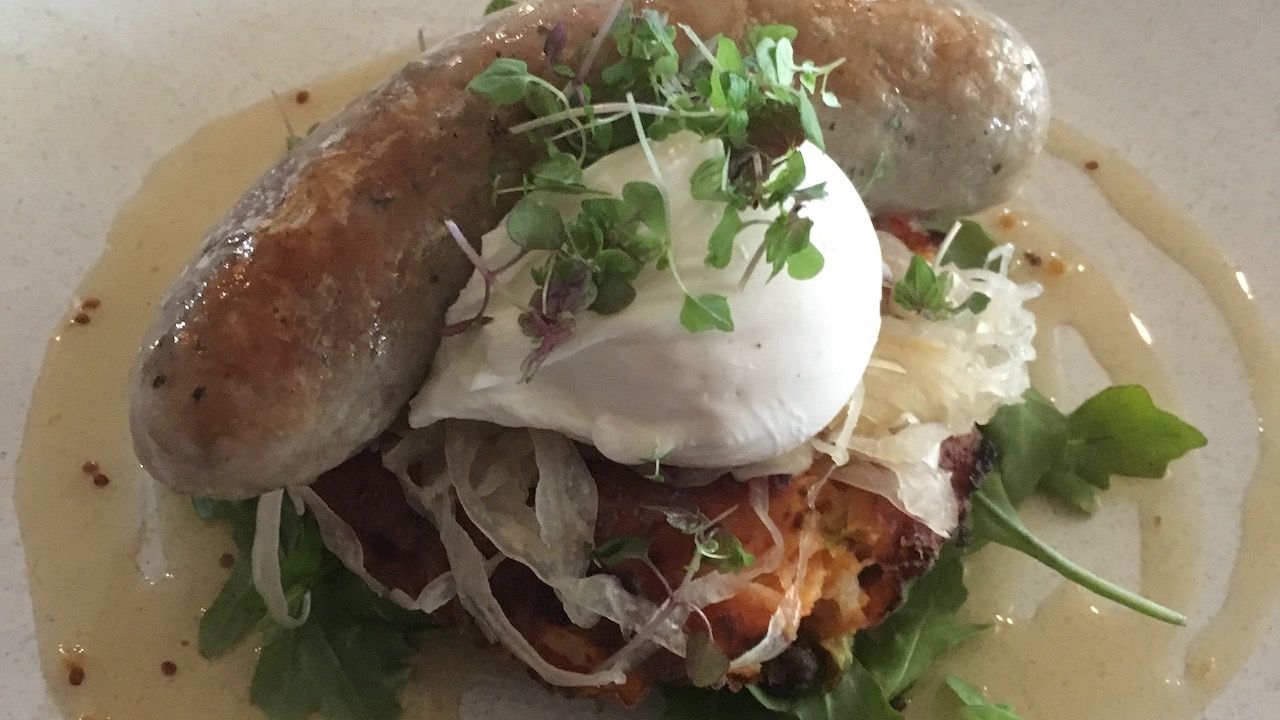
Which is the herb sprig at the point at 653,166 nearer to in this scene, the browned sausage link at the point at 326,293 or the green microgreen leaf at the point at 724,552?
the browned sausage link at the point at 326,293

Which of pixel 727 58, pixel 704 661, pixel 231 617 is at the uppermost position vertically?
pixel 727 58

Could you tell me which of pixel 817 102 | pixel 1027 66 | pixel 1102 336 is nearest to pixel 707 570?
pixel 817 102

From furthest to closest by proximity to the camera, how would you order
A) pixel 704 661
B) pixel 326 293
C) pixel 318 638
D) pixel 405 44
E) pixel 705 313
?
pixel 405 44
pixel 318 638
pixel 704 661
pixel 326 293
pixel 705 313

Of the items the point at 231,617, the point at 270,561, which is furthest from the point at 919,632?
the point at 231,617

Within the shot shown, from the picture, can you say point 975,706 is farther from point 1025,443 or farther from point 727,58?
point 727,58

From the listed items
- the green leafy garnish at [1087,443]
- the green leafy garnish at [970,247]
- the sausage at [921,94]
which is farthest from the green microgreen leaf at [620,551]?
the green leafy garnish at [970,247]

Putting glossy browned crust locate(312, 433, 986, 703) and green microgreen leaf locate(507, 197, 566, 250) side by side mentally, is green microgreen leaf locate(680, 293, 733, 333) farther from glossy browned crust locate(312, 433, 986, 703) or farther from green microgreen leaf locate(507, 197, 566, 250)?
glossy browned crust locate(312, 433, 986, 703)

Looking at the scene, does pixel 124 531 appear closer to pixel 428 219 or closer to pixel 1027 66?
pixel 428 219

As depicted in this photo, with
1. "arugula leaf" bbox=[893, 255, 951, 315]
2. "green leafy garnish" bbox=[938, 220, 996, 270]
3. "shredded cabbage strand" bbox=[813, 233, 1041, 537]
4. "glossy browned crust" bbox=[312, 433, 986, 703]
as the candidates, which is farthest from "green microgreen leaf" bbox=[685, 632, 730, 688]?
"green leafy garnish" bbox=[938, 220, 996, 270]
